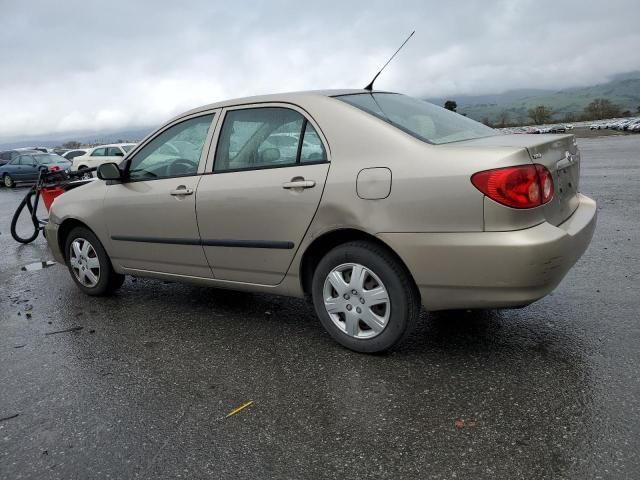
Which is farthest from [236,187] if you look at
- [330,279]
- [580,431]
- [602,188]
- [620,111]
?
[620,111]

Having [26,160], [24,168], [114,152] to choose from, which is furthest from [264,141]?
[26,160]

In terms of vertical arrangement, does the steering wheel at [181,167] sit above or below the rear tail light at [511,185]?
above

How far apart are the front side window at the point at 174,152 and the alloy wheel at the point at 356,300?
1.49 meters

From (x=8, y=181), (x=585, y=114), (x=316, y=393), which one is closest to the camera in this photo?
(x=316, y=393)

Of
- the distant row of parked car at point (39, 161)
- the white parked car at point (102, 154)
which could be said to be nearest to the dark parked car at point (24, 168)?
the distant row of parked car at point (39, 161)

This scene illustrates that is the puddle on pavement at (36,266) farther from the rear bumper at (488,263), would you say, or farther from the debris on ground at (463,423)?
the debris on ground at (463,423)

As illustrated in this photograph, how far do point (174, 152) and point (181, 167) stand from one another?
22 centimetres

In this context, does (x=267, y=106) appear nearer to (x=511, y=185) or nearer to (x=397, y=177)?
(x=397, y=177)

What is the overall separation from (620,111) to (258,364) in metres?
64.4

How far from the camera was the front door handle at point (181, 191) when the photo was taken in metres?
4.16

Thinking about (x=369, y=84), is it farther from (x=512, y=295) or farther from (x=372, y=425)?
(x=372, y=425)

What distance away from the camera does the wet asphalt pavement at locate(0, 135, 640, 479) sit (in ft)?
8.09

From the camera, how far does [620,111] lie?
57781mm

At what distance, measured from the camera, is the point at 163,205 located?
436 centimetres
